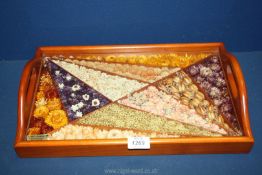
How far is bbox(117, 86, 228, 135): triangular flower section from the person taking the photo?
2047 mm

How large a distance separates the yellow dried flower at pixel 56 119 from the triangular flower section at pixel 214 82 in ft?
2.98

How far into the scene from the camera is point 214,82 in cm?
226

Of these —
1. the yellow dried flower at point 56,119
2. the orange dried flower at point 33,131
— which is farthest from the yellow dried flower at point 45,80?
the orange dried flower at point 33,131

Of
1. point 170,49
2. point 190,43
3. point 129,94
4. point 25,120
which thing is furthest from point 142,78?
point 25,120

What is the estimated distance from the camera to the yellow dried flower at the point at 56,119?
6.75 feet

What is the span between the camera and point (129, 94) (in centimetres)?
221

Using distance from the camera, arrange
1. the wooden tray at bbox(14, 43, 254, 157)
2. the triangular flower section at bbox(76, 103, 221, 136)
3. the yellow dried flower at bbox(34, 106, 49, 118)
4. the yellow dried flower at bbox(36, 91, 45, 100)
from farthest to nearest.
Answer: the yellow dried flower at bbox(36, 91, 45, 100), the yellow dried flower at bbox(34, 106, 49, 118), the triangular flower section at bbox(76, 103, 221, 136), the wooden tray at bbox(14, 43, 254, 157)

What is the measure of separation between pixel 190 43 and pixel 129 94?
0.63 m

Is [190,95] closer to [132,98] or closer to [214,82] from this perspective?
[214,82]

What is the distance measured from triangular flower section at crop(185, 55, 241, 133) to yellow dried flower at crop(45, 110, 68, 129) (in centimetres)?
91

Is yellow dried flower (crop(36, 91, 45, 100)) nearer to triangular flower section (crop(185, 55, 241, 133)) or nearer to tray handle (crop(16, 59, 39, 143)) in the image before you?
tray handle (crop(16, 59, 39, 143))

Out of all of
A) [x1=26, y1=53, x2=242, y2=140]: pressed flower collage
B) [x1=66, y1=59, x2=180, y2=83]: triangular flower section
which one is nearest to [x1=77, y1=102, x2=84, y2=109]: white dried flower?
[x1=26, y1=53, x2=242, y2=140]: pressed flower collage

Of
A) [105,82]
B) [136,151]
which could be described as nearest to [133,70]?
[105,82]

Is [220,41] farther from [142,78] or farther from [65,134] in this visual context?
[65,134]
